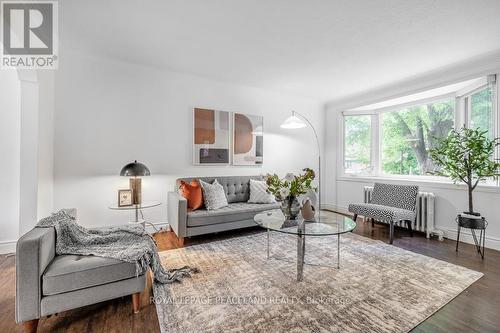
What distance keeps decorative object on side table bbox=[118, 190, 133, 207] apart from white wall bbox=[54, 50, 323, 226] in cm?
15

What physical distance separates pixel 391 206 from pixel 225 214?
2.65 metres

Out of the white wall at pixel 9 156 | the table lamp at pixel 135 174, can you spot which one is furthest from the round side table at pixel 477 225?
the white wall at pixel 9 156

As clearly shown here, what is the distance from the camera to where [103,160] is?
3.19 meters

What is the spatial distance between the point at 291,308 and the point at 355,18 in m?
2.65

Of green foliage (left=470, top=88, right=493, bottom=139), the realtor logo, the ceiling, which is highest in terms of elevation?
the ceiling

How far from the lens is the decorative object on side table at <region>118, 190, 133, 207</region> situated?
10.4ft

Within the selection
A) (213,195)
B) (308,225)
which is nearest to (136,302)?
(308,225)

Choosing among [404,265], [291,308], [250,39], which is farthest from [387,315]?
[250,39]

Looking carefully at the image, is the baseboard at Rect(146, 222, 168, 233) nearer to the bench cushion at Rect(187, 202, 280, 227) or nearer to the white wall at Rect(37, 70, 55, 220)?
the bench cushion at Rect(187, 202, 280, 227)

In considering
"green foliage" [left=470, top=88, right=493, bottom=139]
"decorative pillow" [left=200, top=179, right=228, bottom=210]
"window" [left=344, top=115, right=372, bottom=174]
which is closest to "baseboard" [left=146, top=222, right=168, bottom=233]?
"decorative pillow" [left=200, top=179, right=228, bottom=210]

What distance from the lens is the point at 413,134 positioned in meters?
4.17

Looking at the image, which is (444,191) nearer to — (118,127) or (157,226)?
(157,226)

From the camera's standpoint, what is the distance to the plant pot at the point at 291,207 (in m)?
2.39

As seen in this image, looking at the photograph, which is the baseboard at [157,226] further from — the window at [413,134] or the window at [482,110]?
the window at [482,110]
